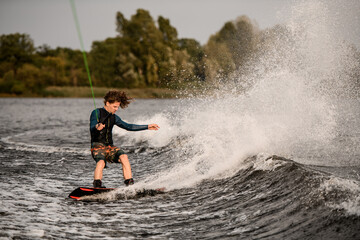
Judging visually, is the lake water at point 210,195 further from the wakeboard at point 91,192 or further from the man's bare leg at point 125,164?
the man's bare leg at point 125,164

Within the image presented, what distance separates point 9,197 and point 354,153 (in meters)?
8.26

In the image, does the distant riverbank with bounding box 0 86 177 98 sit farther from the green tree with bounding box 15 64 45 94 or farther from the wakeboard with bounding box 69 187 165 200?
the wakeboard with bounding box 69 187 165 200

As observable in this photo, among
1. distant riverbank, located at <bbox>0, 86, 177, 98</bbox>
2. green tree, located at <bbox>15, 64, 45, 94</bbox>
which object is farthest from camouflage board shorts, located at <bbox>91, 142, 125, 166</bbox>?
green tree, located at <bbox>15, 64, 45, 94</bbox>

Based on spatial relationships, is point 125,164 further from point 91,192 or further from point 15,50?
point 15,50

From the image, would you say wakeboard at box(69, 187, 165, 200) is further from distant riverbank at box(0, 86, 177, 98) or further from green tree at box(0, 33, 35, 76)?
green tree at box(0, 33, 35, 76)

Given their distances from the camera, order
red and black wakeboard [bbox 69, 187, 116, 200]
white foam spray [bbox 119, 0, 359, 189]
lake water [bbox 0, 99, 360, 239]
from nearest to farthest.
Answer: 1. lake water [bbox 0, 99, 360, 239]
2. red and black wakeboard [bbox 69, 187, 116, 200]
3. white foam spray [bbox 119, 0, 359, 189]

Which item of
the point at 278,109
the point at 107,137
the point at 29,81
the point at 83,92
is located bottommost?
the point at 278,109

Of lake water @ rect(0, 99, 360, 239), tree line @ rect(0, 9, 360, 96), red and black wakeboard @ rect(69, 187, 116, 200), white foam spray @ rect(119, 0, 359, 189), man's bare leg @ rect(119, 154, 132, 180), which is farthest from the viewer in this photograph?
tree line @ rect(0, 9, 360, 96)

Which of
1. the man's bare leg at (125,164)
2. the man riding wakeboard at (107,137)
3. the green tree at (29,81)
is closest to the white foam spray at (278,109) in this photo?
the man's bare leg at (125,164)

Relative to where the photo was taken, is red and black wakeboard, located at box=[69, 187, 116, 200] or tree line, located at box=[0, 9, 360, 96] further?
tree line, located at box=[0, 9, 360, 96]

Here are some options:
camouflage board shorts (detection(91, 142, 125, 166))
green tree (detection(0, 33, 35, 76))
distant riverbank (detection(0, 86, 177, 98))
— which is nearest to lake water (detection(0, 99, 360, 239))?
camouflage board shorts (detection(91, 142, 125, 166))

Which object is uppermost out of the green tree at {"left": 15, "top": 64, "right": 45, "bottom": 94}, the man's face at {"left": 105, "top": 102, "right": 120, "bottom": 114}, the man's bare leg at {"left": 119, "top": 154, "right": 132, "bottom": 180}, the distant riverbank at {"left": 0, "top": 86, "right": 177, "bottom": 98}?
the green tree at {"left": 15, "top": 64, "right": 45, "bottom": 94}

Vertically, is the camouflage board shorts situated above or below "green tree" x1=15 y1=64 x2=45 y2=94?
below

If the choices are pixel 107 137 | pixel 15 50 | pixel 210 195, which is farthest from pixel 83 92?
pixel 210 195
